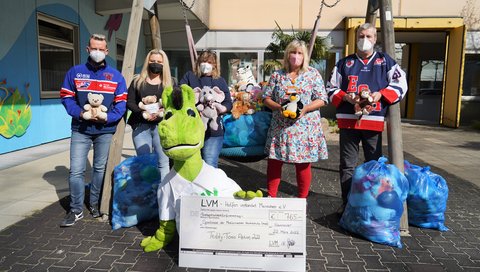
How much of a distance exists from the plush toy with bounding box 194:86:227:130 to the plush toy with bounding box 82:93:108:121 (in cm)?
86

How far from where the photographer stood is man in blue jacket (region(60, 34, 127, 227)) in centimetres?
344

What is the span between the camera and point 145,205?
3594mm

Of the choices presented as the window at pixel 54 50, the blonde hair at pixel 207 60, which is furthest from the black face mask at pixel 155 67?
the window at pixel 54 50

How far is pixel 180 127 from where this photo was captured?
2736 millimetres

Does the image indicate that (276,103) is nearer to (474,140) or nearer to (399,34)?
(474,140)

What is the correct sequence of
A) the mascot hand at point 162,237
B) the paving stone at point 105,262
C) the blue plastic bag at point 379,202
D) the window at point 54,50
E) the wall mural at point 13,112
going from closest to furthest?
the paving stone at point 105,262 → the mascot hand at point 162,237 → the blue plastic bag at point 379,202 → the wall mural at point 13,112 → the window at point 54,50

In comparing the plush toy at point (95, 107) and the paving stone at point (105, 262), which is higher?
the plush toy at point (95, 107)

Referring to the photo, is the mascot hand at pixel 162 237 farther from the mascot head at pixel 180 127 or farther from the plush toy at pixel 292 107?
the plush toy at pixel 292 107

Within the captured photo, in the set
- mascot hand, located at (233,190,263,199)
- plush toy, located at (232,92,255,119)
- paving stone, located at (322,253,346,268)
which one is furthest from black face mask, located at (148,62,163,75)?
paving stone, located at (322,253,346,268)

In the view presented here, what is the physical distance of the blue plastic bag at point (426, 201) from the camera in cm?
357

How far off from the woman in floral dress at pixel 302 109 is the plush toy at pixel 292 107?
0.12 ft

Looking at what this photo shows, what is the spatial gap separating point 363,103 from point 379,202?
2.86 feet

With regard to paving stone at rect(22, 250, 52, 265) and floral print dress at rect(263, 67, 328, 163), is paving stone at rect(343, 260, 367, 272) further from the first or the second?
paving stone at rect(22, 250, 52, 265)

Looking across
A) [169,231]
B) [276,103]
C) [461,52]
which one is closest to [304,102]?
[276,103]
